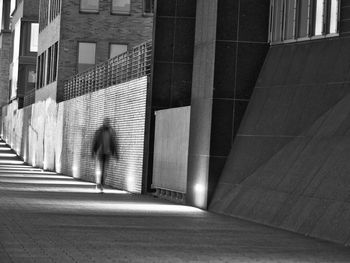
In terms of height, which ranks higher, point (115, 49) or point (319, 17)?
point (115, 49)

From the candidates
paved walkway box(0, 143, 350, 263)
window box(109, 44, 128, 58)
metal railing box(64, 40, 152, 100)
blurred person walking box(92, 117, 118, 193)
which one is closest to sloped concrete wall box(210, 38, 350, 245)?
paved walkway box(0, 143, 350, 263)

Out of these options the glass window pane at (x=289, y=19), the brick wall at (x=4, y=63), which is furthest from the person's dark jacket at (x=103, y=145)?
the brick wall at (x=4, y=63)

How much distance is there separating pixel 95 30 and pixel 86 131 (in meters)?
11.3

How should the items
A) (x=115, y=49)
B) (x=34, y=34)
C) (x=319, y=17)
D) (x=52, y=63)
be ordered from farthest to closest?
(x=34, y=34) → (x=52, y=63) → (x=115, y=49) → (x=319, y=17)

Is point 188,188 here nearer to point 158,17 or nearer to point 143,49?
point 158,17

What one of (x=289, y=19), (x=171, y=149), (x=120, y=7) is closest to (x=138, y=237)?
(x=289, y=19)

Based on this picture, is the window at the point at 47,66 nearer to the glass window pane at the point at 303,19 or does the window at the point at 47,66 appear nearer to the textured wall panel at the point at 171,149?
the textured wall panel at the point at 171,149

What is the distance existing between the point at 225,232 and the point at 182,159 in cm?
959

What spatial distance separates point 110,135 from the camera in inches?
1260

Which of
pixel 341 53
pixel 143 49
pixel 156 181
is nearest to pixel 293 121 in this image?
pixel 341 53

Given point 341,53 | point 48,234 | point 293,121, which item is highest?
point 341,53

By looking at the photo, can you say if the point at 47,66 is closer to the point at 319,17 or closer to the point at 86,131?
the point at 86,131

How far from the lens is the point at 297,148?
68.4ft

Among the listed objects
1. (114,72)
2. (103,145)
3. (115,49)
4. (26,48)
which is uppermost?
(26,48)
